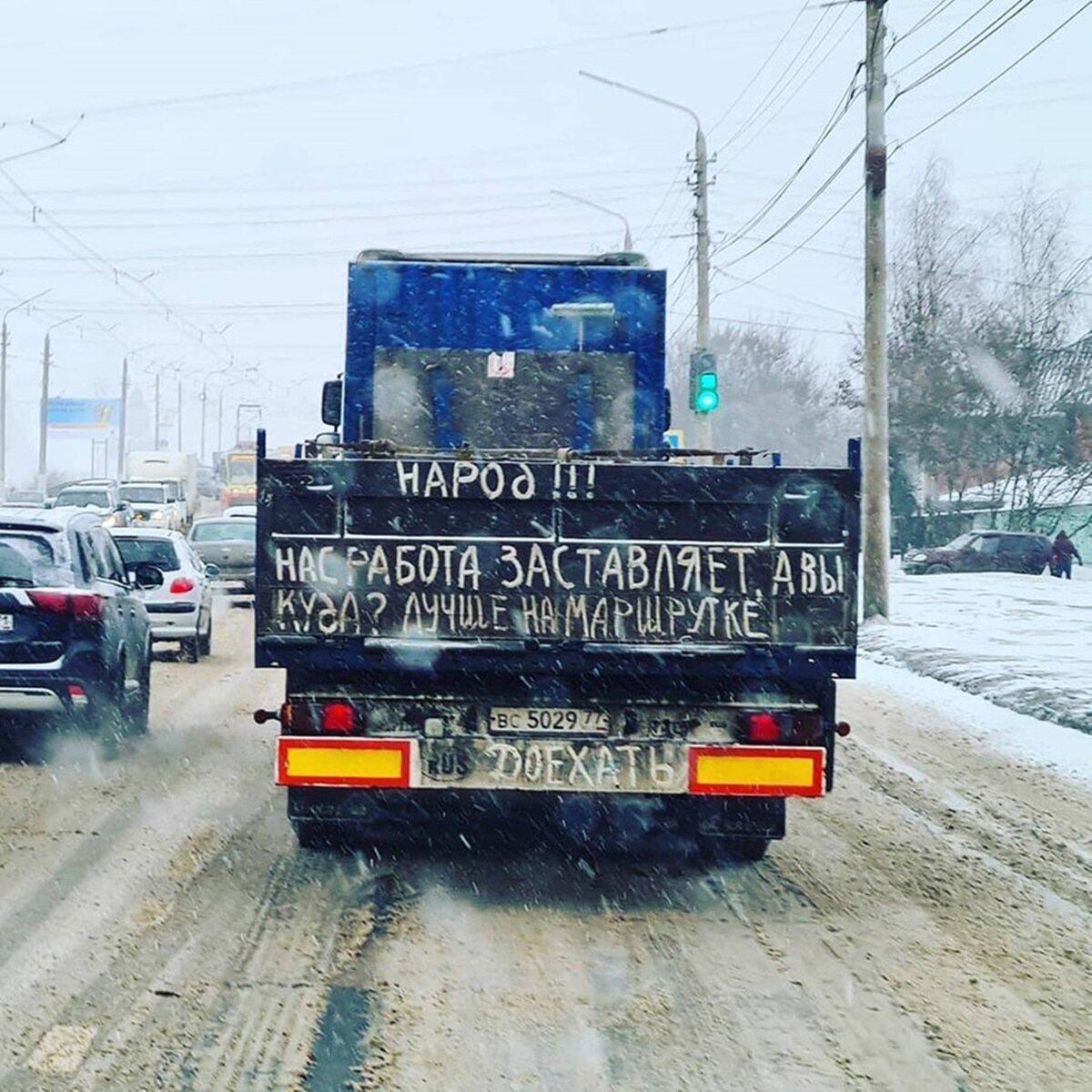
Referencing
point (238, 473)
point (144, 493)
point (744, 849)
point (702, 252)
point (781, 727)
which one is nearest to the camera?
point (781, 727)

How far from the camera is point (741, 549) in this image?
23.2 feet

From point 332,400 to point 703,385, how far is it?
654 inches

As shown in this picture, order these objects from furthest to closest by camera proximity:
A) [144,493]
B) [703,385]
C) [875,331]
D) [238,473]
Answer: [238,473] < [144,493] < [703,385] < [875,331]

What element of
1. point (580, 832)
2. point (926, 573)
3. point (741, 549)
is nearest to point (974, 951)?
point (741, 549)

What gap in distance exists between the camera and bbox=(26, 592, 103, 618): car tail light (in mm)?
11039

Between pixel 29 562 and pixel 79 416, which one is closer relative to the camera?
pixel 29 562

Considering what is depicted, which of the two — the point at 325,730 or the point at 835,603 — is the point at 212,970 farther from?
the point at 835,603

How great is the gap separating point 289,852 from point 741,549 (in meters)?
2.85

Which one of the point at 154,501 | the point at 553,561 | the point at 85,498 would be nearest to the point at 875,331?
the point at 553,561

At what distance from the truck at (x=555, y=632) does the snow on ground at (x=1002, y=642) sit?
755cm

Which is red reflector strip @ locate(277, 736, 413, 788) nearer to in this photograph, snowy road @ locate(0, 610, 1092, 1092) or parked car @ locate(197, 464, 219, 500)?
snowy road @ locate(0, 610, 1092, 1092)

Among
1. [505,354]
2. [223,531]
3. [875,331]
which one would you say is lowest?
[223,531]

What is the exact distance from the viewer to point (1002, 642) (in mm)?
21531

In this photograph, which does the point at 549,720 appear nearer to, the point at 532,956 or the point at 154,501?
the point at 532,956
